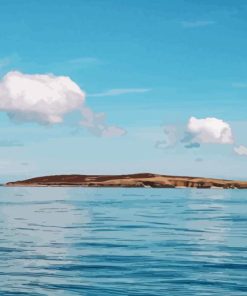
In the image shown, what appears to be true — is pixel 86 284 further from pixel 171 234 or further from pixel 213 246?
pixel 171 234

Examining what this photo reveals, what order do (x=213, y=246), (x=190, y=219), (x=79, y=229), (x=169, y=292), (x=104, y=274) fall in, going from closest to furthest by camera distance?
(x=169, y=292), (x=104, y=274), (x=213, y=246), (x=79, y=229), (x=190, y=219)

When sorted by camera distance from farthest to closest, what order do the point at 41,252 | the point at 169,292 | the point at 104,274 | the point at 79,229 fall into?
1. the point at 79,229
2. the point at 41,252
3. the point at 104,274
4. the point at 169,292

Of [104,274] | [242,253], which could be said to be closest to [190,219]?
[242,253]

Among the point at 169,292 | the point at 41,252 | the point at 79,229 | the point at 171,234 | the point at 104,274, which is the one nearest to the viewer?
the point at 169,292

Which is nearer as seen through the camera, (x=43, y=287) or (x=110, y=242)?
(x=43, y=287)

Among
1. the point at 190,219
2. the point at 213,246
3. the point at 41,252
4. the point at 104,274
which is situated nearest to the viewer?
the point at 104,274

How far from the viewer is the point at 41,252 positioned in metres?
37.8

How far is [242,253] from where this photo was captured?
38406 mm

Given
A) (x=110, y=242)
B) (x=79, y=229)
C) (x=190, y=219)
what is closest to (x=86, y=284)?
(x=110, y=242)

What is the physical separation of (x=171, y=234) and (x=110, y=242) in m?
8.26

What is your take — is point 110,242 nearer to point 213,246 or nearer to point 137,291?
point 213,246

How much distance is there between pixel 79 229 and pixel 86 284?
93.1 ft

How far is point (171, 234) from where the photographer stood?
51031 mm

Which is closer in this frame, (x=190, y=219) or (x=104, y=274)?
(x=104, y=274)
